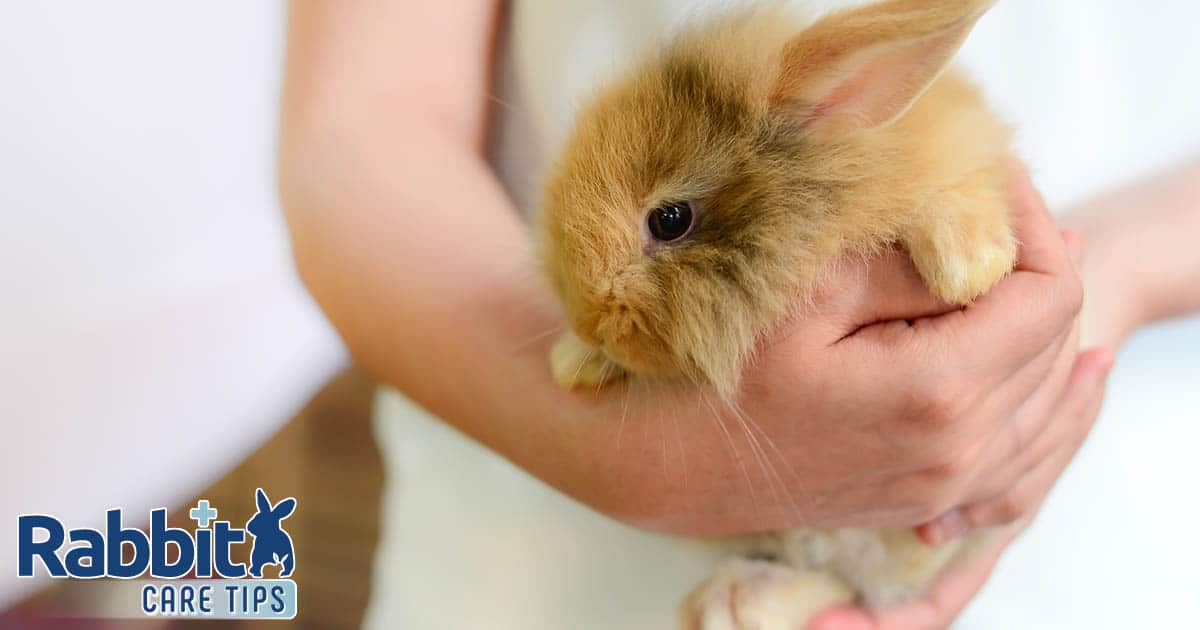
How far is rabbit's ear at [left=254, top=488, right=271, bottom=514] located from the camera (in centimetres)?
94

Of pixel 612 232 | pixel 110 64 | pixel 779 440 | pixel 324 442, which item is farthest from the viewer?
pixel 324 442

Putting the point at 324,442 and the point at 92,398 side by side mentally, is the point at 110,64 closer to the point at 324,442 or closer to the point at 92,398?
the point at 92,398

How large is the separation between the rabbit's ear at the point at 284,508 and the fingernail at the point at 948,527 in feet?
2.12

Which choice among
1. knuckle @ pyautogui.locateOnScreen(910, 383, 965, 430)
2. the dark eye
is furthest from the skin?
the dark eye

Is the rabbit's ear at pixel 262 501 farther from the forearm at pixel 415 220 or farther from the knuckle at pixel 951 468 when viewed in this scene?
the knuckle at pixel 951 468

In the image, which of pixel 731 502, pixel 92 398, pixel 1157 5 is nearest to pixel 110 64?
pixel 92 398

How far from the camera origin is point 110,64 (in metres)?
0.93

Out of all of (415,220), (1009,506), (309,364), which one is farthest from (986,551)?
(309,364)

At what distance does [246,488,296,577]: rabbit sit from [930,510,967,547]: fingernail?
0.63 metres

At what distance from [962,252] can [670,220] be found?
0.21m

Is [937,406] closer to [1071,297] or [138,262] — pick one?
[1071,297]

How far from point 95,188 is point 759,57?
71cm

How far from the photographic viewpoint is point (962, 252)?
62 centimetres

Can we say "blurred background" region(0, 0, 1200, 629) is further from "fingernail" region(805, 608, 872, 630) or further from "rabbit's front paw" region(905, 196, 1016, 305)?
"rabbit's front paw" region(905, 196, 1016, 305)
